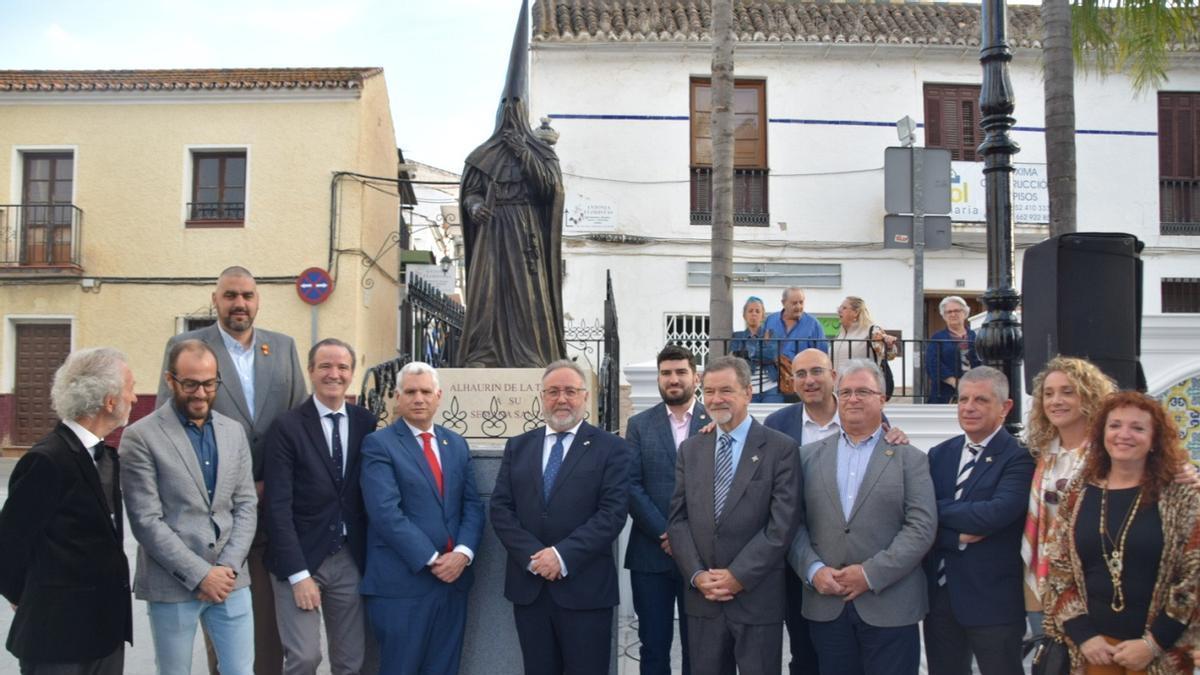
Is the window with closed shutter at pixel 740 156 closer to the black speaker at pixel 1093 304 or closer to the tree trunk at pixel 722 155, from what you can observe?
the tree trunk at pixel 722 155

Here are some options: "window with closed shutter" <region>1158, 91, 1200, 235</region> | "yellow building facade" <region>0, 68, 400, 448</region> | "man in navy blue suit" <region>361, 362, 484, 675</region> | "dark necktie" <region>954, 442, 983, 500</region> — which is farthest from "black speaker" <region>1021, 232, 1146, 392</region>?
"yellow building facade" <region>0, 68, 400, 448</region>

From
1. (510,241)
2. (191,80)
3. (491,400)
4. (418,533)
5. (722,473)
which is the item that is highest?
(191,80)

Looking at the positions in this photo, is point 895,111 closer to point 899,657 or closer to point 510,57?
point 510,57

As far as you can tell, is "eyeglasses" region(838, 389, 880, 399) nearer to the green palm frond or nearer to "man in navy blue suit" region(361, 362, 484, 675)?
"man in navy blue suit" region(361, 362, 484, 675)

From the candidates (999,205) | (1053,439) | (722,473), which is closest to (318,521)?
(722,473)

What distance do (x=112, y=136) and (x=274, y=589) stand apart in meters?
16.2

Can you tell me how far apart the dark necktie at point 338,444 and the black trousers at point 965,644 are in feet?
8.74

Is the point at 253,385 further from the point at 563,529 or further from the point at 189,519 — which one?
the point at 563,529

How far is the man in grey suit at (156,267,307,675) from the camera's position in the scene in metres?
4.43

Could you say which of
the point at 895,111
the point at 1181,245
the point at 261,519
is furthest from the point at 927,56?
the point at 261,519

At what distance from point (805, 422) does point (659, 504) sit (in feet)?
2.96

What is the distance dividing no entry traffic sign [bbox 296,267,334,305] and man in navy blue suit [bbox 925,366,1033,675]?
14204 mm

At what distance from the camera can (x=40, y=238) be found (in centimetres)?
1747

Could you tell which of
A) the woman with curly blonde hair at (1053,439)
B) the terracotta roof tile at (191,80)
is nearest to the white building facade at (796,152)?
the terracotta roof tile at (191,80)
